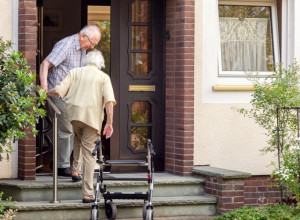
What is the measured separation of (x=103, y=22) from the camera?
58.7 ft

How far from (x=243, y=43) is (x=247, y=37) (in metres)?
0.11

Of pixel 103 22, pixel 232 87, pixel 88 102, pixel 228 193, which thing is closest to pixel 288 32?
pixel 232 87

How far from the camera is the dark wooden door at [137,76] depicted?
10852mm

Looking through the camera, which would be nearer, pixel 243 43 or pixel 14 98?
pixel 14 98

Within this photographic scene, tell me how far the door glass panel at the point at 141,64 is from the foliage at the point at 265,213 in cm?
268

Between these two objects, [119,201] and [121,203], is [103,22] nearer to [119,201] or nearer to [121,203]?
[119,201]

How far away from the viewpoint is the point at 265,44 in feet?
37.9

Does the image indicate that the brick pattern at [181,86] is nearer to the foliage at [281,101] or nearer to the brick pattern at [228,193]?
A: the brick pattern at [228,193]

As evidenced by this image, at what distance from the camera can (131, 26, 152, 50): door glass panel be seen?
10.9m

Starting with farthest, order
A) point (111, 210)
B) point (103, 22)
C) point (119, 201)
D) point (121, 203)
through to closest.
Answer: point (103, 22)
point (119, 201)
point (121, 203)
point (111, 210)

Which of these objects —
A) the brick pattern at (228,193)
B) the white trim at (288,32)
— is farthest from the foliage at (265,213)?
the white trim at (288,32)

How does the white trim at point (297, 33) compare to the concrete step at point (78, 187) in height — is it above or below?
above

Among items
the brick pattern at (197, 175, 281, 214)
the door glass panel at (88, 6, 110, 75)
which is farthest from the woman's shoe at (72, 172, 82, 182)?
the door glass panel at (88, 6, 110, 75)

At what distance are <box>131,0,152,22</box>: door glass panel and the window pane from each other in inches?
42.1
